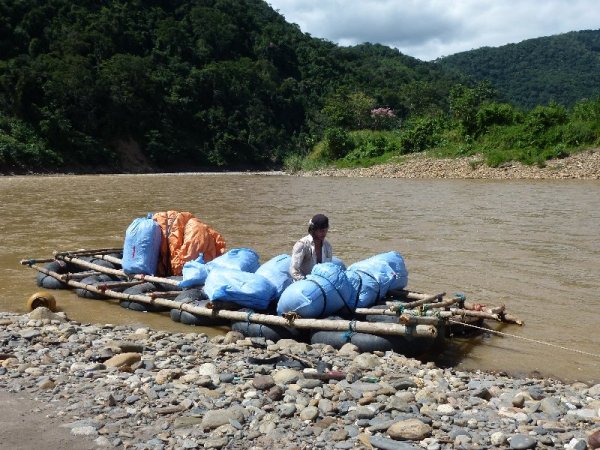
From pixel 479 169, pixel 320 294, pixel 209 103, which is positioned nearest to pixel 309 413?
pixel 320 294

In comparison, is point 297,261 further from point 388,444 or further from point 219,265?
point 388,444

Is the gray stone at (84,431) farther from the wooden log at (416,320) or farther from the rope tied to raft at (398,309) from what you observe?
the rope tied to raft at (398,309)

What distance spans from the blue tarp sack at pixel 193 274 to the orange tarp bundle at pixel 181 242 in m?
0.62

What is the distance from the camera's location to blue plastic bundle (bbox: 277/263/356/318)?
6.49 meters

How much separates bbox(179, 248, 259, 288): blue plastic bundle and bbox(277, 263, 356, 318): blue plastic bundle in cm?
138

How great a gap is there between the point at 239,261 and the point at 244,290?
0.99m

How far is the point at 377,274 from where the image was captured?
7367 millimetres

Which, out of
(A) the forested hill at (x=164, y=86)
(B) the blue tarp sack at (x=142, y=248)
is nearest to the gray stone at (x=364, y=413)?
(B) the blue tarp sack at (x=142, y=248)

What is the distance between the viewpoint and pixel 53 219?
1748cm

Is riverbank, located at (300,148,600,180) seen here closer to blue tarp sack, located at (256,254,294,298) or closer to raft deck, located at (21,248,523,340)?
raft deck, located at (21,248,523,340)

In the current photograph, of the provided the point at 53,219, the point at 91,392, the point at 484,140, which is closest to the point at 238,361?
the point at 91,392

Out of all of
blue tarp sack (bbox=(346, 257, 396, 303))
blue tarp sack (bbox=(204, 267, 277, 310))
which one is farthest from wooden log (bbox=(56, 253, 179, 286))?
blue tarp sack (bbox=(346, 257, 396, 303))

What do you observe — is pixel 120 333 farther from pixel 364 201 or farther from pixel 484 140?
pixel 484 140

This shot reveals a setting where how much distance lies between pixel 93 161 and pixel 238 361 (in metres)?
50.4
